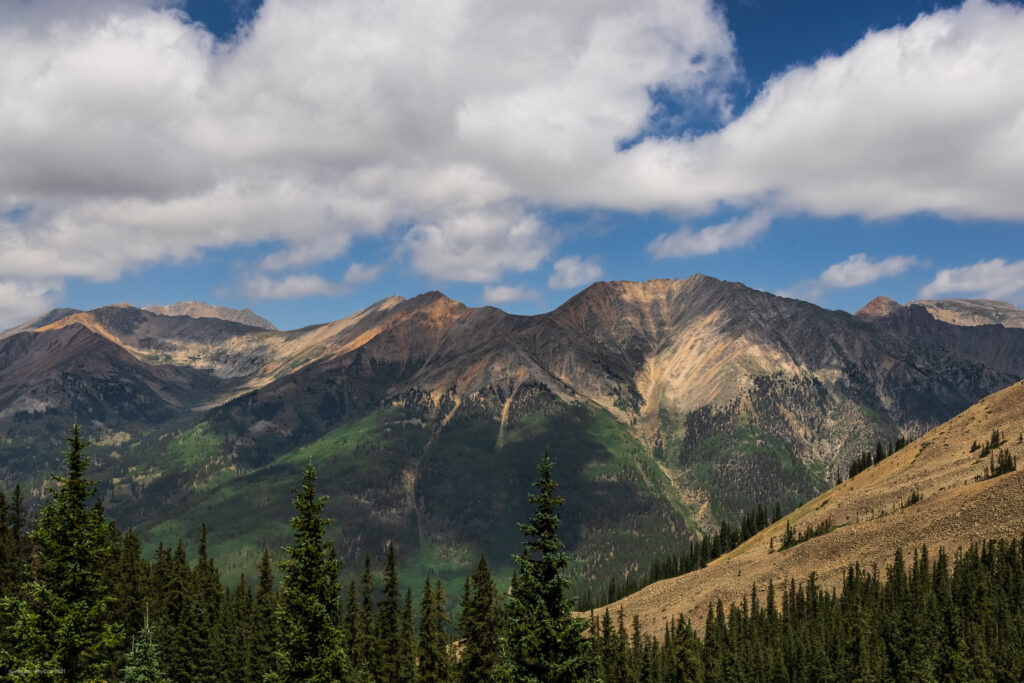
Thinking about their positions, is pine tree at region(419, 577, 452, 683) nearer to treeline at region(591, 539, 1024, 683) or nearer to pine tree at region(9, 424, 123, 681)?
treeline at region(591, 539, 1024, 683)

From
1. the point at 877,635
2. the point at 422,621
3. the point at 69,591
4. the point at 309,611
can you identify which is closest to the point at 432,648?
the point at 422,621

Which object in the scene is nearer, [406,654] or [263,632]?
[263,632]

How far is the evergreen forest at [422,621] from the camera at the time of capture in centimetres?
3309

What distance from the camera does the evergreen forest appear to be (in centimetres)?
3309

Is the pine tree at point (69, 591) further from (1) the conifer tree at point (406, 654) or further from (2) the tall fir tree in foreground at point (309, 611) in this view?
(1) the conifer tree at point (406, 654)

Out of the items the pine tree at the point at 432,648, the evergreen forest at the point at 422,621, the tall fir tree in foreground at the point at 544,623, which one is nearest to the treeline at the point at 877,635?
the evergreen forest at the point at 422,621

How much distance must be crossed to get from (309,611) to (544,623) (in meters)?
13.4

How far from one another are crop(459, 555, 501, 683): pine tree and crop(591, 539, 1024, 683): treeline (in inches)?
1519

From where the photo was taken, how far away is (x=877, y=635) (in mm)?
144375

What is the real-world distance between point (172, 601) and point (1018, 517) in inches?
7076

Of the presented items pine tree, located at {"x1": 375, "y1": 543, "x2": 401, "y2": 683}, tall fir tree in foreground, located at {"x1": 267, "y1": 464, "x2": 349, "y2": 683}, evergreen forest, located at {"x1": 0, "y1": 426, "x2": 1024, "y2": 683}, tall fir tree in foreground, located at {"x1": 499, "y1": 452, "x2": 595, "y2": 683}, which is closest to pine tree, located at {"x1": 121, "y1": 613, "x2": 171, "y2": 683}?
evergreen forest, located at {"x1": 0, "y1": 426, "x2": 1024, "y2": 683}

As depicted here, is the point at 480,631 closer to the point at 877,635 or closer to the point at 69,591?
the point at 69,591

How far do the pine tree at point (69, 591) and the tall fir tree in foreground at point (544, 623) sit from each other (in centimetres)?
1829

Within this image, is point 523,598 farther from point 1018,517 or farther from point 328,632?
point 1018,517
